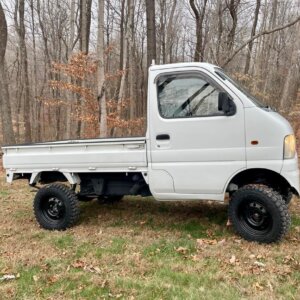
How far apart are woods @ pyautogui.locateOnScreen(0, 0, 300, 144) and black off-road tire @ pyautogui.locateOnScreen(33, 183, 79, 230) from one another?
29.9 feet

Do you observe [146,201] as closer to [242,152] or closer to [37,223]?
[37,223]

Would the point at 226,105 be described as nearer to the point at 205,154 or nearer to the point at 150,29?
the point at 205,154

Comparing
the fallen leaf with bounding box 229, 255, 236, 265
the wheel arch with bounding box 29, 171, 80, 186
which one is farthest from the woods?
the fallen leaf with bounding box 229, 255, 236, 265

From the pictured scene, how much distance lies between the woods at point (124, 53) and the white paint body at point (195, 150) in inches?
384

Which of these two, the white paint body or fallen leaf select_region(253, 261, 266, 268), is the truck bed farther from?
fallen leaf select_region(253, 261, 266, 268)

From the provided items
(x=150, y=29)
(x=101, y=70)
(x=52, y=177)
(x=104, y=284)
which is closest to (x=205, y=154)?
(x=104, y=284)

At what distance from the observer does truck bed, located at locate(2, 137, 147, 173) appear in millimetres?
5613

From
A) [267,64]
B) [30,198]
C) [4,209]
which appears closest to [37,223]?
[4,209]

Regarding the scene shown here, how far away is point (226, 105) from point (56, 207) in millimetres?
3326

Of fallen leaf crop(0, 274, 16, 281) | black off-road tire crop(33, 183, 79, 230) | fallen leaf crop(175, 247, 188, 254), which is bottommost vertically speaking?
fallen leaf crop(0, 274, 16, 281)

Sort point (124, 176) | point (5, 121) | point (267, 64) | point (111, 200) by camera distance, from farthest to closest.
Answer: point (267, 64), point (5, 121), point (111, 200), point (124, 176)

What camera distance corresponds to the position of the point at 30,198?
8.53 meters

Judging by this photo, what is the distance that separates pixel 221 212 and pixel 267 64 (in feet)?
82.1

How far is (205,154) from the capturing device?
523cm
